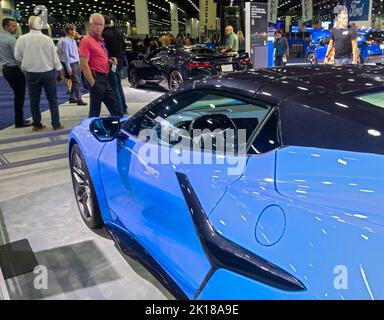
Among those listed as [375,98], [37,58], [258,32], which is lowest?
[375,98]

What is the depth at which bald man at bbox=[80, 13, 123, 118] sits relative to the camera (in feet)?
16.3

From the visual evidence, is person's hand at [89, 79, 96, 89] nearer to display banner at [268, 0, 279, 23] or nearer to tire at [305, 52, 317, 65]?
display banner at [268, 0, 279, 23]

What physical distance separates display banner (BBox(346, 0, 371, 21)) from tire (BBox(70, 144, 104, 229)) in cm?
1889

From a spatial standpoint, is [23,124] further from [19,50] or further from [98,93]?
[98,93]

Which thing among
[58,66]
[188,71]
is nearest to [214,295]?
[58,66]

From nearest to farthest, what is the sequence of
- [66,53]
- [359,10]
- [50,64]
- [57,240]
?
[57,240] < [50,64] < [66,53] < [359,10]

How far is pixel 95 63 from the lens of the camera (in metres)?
5.14

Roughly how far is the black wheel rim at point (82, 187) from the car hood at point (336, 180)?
1753 mm

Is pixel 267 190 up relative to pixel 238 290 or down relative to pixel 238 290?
up

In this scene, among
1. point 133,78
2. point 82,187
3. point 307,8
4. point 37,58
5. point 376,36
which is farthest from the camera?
point 307,8

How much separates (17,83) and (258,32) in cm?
662

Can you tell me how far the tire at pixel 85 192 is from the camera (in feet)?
9.28

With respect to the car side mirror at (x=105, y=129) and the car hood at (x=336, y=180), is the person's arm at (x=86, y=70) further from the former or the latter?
the car hood at (x=336, y=180)

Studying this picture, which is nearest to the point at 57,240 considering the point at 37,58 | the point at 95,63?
the point at 95,63
